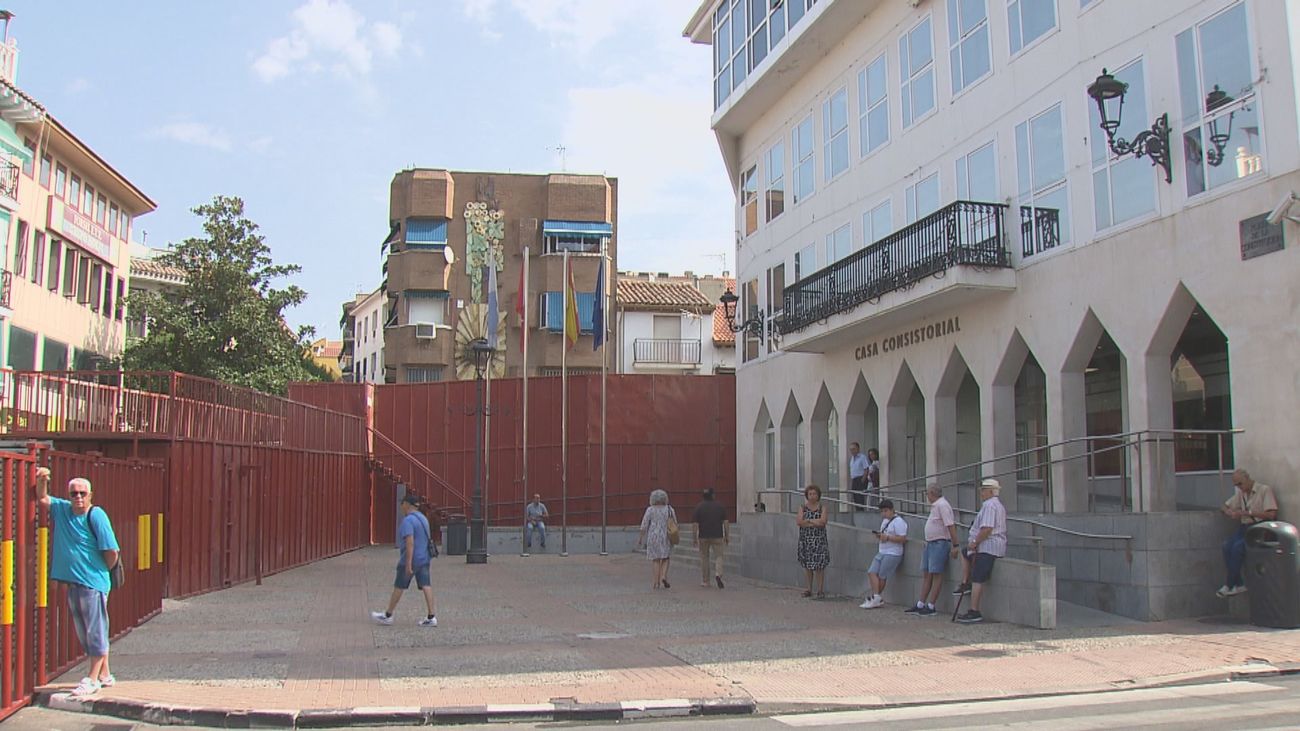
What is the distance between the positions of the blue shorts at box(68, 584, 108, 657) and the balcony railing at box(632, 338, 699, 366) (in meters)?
43.1

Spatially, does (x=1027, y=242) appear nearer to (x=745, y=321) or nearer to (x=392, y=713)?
(x=745, y=321)

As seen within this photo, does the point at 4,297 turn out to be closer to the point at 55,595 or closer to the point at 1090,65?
the point at 55,595

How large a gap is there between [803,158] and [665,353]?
85.2 feet

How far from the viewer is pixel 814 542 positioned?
56.5 ft

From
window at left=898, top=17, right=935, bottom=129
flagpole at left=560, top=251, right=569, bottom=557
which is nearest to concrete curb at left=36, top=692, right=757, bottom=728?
window at left=898, top=17, right=935, bottom=129

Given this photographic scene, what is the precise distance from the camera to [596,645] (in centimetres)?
1272

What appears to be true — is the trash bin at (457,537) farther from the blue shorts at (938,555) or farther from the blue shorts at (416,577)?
the blue shorts at (938,555)

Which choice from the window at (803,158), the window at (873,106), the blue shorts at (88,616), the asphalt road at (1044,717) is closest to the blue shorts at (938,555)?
the asphalt road at (1044,717)

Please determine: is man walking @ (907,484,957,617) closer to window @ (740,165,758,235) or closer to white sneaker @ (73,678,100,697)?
white sneaker @ (73,678,100,697)

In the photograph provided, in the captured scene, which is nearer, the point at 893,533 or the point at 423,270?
the point at 893,533

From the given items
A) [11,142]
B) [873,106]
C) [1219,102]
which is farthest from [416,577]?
[11,142]

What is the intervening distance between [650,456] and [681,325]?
63.5 feet

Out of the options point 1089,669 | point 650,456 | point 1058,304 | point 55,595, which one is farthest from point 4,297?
point 1089,669

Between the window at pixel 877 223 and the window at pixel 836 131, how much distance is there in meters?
1.67
